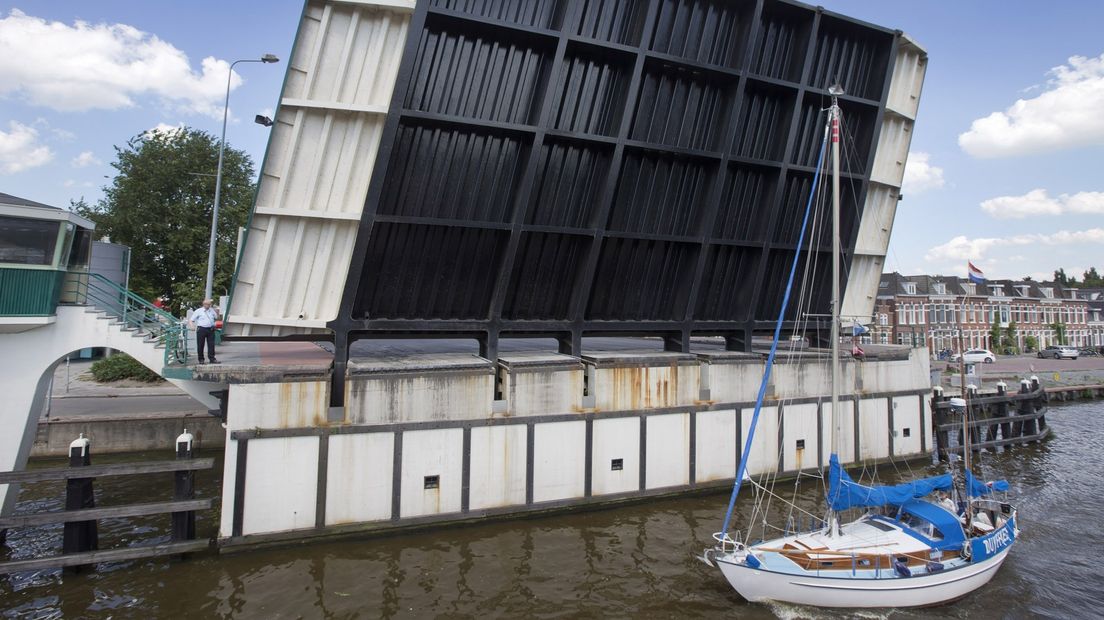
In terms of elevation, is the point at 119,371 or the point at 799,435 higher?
the point at 799,435

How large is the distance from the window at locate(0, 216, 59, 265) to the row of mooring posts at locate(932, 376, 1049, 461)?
23658 millimetres

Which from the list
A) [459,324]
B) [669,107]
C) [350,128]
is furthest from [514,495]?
[669,107]

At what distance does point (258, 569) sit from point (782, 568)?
875cm

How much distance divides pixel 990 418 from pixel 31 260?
27.8 meters

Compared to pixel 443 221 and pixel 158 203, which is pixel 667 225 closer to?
pixel 443 221

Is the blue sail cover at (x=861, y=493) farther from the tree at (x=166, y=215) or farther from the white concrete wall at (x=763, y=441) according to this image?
the tree at (x=166, y=215)

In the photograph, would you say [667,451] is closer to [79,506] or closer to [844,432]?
[844,432]

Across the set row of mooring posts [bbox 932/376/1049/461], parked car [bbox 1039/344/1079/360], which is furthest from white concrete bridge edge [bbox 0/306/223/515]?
parked car [bbox 1039/344/1079/360]

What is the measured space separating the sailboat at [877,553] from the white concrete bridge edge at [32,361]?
12130 millimetres

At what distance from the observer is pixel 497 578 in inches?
368

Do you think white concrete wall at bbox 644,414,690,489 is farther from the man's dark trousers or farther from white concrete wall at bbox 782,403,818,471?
the man's dark trousers

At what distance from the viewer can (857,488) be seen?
9.88 metres

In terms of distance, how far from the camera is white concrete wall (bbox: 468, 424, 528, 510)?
1159 centimetres

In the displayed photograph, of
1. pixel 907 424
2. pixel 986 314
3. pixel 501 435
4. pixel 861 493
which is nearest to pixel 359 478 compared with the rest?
pixel 501 435
